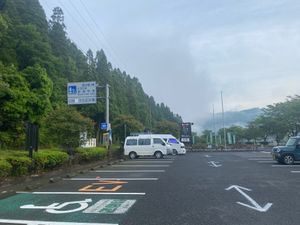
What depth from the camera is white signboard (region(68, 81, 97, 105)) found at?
26.6m

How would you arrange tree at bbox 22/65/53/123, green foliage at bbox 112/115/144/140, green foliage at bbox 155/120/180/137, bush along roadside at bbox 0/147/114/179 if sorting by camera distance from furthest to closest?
green foliage at bbox 155/120/180/137 < green foliage at bbox 112/115/144/140 < tree at bbox 22/65/53/123 < bush along roadside at bbox 0/147/114/179

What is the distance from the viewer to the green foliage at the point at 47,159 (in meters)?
14.2

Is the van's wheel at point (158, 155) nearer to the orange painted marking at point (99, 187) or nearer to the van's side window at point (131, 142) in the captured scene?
the van's side window at point (131, 142)

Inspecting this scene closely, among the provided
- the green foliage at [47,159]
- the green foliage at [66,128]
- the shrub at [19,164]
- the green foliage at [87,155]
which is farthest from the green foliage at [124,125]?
the shrub at [19,164]

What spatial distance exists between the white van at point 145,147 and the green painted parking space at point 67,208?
1984 centimetres

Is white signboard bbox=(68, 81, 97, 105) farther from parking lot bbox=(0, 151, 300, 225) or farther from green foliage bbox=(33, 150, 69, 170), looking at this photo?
parking lot bbox=(0, 151, 300, 225)

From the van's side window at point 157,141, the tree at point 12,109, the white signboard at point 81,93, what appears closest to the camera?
the tree at point 12,109

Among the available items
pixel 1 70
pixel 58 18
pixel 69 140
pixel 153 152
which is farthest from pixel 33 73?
pixel 58 18

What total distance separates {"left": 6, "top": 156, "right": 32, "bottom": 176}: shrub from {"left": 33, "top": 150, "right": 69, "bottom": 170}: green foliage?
37.5 inches

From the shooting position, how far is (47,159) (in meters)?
14.9

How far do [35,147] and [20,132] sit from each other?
37.4ft

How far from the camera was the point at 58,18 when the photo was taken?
63312 mm

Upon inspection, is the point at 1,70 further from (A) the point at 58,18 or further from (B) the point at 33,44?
(A) the point at 58,18

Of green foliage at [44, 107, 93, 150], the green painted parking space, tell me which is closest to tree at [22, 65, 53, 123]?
green foliage at [44, 107, 93, 150]
